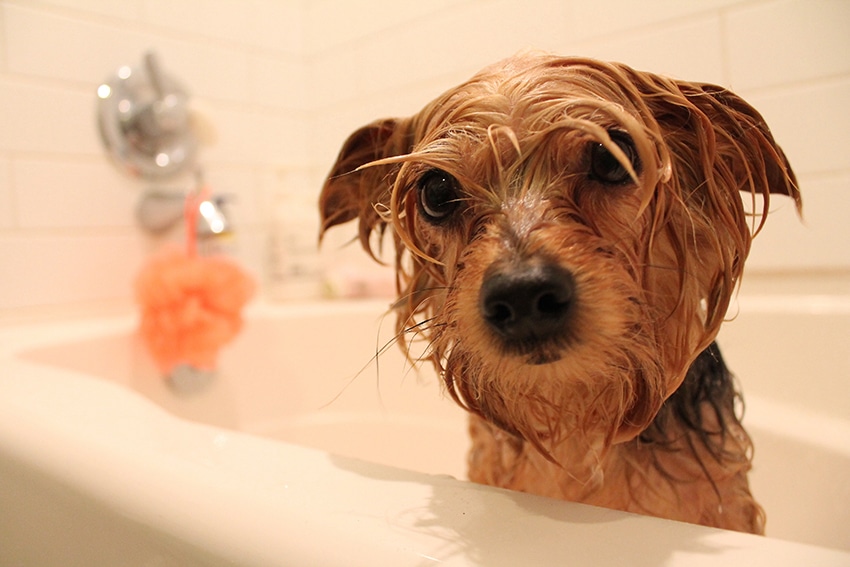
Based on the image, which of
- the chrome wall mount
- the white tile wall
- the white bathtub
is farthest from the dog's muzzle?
the chrome wall mount

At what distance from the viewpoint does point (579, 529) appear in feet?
1.46

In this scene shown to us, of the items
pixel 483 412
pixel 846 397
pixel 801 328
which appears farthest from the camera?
pixel 801 328

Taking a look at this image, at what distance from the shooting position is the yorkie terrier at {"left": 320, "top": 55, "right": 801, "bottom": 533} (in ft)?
1.86

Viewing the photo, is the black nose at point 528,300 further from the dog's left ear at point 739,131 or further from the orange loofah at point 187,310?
the orange loofah at point 187,310

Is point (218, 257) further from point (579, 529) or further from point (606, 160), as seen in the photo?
point (579, 529)

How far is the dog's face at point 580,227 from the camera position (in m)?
0.56

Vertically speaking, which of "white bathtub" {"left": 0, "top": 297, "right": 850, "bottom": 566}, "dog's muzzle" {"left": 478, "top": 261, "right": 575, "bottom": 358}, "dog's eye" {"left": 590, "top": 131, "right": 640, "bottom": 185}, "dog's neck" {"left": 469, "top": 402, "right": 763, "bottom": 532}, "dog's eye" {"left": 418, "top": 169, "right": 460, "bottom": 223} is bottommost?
"dog's neck" {"left": 469, "top": 402, "right": 763, "bottom": 532}

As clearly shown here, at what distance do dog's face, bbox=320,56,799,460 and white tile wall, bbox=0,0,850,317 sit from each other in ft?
1.54

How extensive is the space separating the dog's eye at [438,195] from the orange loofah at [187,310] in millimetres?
947

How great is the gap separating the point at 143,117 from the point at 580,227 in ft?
4.61

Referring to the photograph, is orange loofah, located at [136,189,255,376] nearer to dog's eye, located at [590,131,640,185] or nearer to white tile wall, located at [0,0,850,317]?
white tile wall, located at [0,0,850,317]

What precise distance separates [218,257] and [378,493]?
1.31m

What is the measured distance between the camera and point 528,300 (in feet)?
1.75

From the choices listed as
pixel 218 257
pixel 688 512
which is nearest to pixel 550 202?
pixel 688 512
